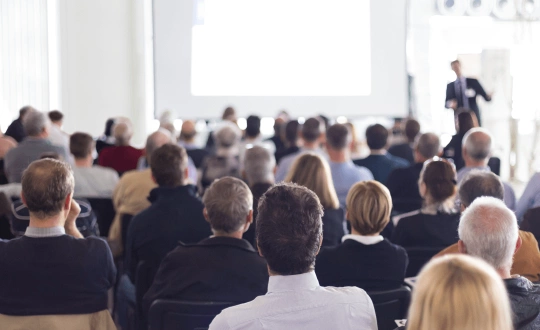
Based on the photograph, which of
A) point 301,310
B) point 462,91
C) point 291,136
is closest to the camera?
point 301,310

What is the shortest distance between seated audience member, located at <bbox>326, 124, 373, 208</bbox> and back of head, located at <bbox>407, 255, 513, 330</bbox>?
12.2ft

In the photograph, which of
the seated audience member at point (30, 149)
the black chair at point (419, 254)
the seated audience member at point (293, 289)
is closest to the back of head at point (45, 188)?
the seated audience member at point (293, 289)

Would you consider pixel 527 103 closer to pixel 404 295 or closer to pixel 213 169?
pixel 213 169

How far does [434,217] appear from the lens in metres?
3.64

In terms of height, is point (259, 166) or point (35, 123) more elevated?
point (35, 123)

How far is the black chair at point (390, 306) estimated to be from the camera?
2.59 m

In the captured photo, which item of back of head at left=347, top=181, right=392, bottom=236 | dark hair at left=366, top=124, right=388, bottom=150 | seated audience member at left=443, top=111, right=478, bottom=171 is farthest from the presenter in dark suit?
back of head at left=347, top=181, right=392, bottom=236

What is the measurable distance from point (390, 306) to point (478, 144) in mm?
2586

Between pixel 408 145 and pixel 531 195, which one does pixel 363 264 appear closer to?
pixel 531 195

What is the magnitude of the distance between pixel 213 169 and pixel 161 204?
6.76 ft

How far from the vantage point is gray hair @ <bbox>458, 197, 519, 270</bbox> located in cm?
221

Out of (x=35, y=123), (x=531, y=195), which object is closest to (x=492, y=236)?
(x=531, y=195)

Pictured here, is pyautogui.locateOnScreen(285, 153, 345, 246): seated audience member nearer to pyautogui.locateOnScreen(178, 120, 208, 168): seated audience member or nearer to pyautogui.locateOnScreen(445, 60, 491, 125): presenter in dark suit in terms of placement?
pyautogui.locateOnScreen(178, 120, 208, 168): seated audience member

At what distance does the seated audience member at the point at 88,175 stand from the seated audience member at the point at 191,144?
4.51ft
